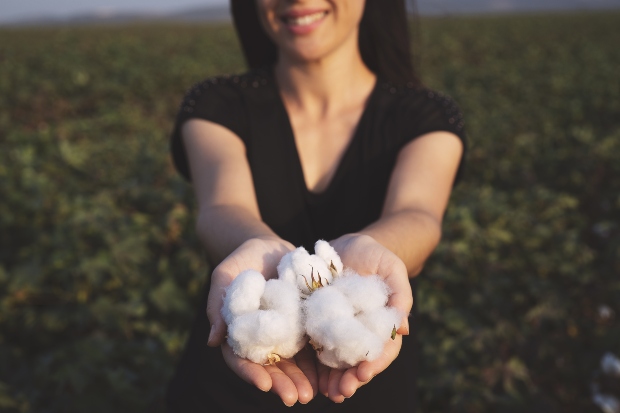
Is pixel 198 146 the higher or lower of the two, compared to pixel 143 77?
higher

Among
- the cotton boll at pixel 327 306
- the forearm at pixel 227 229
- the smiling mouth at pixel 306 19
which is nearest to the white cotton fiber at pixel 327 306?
the cotton boll at pixel 327 306

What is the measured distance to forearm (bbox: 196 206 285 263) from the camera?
4.39 feet

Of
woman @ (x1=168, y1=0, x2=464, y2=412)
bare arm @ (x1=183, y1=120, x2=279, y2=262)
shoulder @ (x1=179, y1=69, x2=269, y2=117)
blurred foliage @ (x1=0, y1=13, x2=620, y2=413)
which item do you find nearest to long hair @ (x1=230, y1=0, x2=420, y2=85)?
woman @ (x1=168, y1=0, x2=464, y2=412)

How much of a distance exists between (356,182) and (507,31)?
29.2 meters

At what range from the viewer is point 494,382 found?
2396mm

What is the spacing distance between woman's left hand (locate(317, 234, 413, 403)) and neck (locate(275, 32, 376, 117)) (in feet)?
2.23

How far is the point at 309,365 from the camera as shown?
1.15m

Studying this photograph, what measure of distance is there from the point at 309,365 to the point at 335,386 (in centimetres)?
12

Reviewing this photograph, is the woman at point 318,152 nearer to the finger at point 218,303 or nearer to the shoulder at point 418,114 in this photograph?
the shoulder at point 418,114

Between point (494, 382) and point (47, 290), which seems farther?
point (47, 290)

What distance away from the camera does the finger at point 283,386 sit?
980mm

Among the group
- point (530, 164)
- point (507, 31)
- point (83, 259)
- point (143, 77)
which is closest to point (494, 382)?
point (83, 259)

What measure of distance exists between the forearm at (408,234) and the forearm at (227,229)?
255mm

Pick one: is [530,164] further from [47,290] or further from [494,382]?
[47,290]
